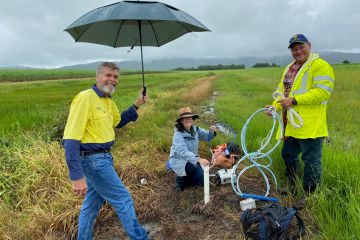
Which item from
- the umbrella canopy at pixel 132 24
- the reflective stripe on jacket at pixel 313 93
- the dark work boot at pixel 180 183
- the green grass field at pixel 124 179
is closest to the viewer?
the green grass field at pixel 124 179

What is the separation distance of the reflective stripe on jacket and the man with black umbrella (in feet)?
6.39

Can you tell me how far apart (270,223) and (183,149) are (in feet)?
5.00

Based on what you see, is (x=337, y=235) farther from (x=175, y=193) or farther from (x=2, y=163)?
(x=2, y=163)

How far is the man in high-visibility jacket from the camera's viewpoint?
322 centimetres

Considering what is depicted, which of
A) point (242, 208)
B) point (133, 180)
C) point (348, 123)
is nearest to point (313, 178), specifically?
point (242, 208)

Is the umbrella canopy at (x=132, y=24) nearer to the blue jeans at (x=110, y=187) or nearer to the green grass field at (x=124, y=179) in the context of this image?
the blue jeans at (x=110, y=187)

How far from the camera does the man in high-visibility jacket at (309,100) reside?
3.22 meters

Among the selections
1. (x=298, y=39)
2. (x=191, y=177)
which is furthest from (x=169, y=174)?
(x=298, y=39)

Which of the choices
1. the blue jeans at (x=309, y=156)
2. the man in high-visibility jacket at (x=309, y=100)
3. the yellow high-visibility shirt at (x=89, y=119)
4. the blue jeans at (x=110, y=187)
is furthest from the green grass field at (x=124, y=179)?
the yellow high-visibility shirt at (x=89, y=119)

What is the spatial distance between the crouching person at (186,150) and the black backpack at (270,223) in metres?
1.09

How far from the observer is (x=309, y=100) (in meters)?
3.22

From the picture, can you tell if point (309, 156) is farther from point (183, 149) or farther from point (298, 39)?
point (183, 149)

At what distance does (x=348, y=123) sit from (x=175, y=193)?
5.10 meters

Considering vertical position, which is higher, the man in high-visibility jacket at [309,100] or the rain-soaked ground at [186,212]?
the man in high-visibility jacket at [309,100]
